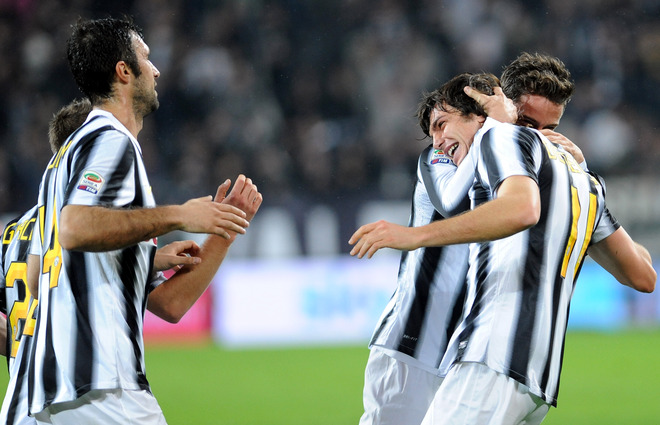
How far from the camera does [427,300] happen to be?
158 inches

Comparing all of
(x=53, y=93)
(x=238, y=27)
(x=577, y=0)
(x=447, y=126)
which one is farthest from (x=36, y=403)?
(x=577, y=0)

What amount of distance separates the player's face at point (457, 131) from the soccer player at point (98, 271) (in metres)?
1.06

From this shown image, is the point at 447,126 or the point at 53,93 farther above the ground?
the point at 53,93

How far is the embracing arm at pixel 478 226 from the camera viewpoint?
2789 millimetres

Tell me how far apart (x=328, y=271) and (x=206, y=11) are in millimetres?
5981

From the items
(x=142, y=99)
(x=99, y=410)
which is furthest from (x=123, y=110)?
(x=99, y=410)

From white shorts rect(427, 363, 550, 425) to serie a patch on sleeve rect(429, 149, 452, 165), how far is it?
3.51ft

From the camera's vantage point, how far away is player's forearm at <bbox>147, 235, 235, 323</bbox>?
3.47m

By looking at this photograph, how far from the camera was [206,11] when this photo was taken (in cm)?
1530

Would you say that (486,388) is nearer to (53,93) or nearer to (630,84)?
(53,93)

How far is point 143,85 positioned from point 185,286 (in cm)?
78

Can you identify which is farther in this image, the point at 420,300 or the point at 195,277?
the point at 420,300

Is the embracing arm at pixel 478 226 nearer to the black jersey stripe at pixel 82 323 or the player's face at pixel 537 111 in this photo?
the player's face at pixel 537 111

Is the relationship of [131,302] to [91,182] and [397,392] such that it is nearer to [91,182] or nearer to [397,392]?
[91,182]
